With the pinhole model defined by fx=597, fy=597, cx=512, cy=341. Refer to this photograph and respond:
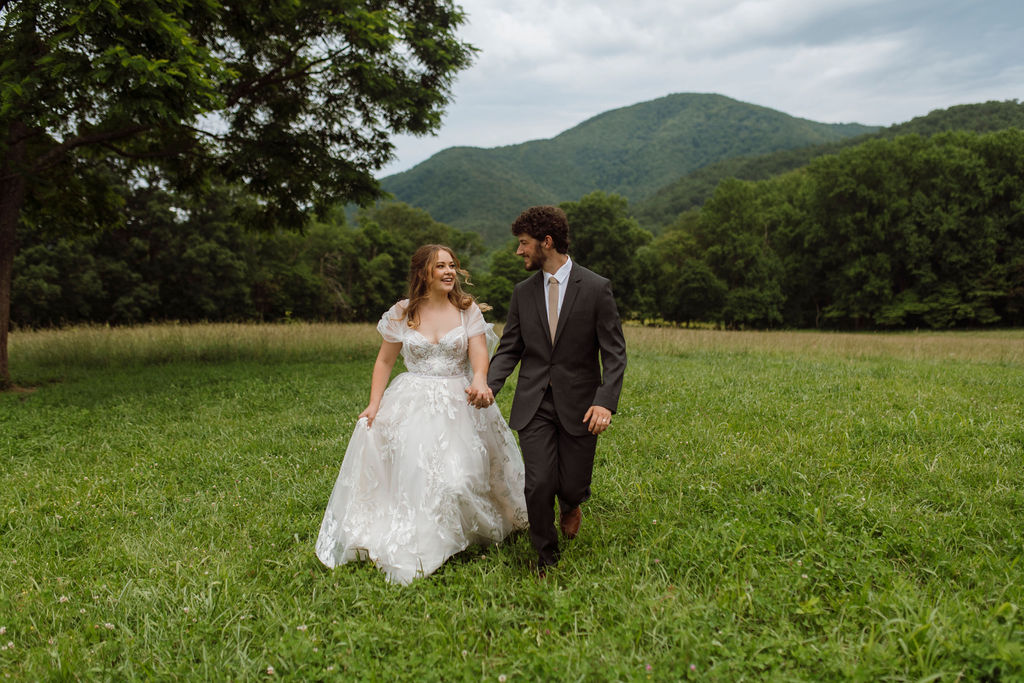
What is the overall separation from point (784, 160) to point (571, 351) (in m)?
107

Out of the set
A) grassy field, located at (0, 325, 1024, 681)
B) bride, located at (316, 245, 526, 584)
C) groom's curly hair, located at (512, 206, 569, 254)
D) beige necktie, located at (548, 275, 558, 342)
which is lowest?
grassy field, located at (0, 325, 1024, 681)

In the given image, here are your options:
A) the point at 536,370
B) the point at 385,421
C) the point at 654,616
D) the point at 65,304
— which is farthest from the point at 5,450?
the point at 65,304

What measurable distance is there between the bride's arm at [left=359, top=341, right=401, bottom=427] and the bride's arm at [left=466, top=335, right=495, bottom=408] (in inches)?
21.6

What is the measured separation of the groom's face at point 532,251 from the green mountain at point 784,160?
70.9 metres

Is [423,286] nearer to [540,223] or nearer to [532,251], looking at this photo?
[532,251]

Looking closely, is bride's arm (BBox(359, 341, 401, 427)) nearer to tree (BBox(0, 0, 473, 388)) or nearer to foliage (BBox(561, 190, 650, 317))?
tree (BBox(0, 0, 473, 388))

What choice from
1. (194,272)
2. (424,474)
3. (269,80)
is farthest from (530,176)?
(424,474)

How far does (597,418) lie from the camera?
3580 mm

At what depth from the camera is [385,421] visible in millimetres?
4094

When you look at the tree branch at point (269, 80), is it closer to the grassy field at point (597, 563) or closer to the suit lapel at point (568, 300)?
the grassy field at point (597, 563)

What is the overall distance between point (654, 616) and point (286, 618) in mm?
1941

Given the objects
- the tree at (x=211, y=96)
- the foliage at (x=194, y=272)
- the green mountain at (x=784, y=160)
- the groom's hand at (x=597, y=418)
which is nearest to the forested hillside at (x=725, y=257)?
the foliage at (x=194, y=272)

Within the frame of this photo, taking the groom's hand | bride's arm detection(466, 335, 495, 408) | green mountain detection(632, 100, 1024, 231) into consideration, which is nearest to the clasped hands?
bride's arm detection(466, 335, 495, 408)

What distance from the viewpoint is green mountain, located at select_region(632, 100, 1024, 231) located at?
202ft
